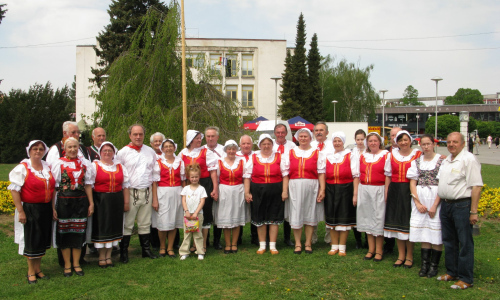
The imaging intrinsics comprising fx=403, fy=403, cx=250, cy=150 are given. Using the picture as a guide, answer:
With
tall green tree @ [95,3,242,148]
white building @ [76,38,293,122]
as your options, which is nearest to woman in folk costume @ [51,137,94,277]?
tall green tree @ [95,3,242,148]

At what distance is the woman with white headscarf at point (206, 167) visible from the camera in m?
6.36

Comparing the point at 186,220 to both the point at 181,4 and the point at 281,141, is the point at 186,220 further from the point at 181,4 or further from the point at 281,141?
the point at 181,4

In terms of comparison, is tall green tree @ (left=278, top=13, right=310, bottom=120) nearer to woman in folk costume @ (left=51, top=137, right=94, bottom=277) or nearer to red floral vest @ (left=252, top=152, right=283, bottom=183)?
red floral vest @ (left=252, top=152, right=283, bottom=183)

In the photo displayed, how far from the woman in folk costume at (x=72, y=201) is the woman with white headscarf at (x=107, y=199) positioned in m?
0.12

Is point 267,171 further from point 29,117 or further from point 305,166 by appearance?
point 29,117

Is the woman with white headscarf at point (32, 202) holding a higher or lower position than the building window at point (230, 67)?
lower

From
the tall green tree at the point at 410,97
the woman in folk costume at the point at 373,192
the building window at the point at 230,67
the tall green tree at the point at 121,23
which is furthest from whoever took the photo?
the tall green tree at the point at 410,97

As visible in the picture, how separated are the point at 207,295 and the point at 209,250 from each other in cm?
202

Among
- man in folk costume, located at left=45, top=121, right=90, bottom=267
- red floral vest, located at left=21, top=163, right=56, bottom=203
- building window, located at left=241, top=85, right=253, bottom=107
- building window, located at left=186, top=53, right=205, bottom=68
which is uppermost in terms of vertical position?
building window, located at left=241, top=85, right=253, bottom=107

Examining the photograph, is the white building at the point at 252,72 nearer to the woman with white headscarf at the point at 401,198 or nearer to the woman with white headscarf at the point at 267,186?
the woman with white headscarf at the point at 267,186

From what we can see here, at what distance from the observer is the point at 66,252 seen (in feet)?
17.8

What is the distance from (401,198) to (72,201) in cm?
445

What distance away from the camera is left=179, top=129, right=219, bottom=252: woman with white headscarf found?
6.36 metres

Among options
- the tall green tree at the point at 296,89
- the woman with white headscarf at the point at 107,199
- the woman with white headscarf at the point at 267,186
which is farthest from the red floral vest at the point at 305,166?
the tall green tree at the point at 296,89
